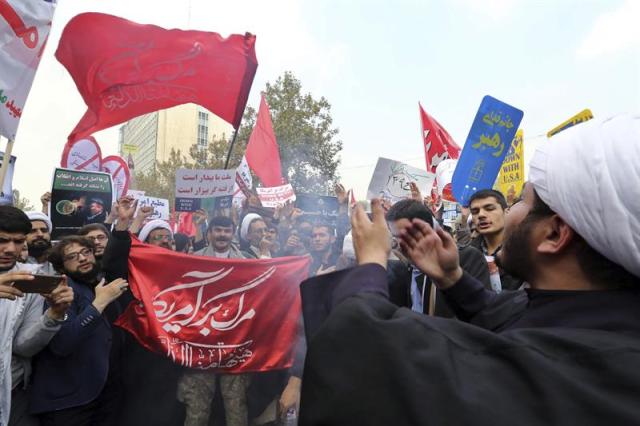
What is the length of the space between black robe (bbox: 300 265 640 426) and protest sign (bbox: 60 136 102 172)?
6747mm

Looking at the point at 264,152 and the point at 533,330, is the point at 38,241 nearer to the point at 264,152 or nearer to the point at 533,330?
the point at 533,330

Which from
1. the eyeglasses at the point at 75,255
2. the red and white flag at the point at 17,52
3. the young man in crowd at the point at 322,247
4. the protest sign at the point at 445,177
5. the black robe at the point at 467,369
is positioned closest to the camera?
the black robe at the point at 467,369

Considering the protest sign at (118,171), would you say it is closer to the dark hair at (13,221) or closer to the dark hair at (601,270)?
the dark hair at (13,221)

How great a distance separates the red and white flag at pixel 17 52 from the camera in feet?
10.8

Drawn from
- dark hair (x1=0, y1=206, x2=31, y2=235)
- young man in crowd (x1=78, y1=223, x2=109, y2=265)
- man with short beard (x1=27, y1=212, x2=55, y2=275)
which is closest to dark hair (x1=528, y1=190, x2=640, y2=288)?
dark hair (x1=0, y1=206, x2=31, y2=235)

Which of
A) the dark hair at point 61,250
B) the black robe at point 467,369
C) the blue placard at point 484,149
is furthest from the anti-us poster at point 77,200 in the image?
the black robe at point 467,369

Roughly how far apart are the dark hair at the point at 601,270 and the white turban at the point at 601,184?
0.03 metres

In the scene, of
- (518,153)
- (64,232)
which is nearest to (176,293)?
(64,232)

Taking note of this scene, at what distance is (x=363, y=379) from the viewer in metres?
0.78

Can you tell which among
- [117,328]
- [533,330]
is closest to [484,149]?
[117,328]

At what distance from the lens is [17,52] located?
11.1 ft

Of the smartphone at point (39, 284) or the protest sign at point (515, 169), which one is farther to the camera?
the protest sign at point (515, 169)

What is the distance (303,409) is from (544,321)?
19.9 inches

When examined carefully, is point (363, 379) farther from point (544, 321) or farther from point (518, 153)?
point (518, 153)
